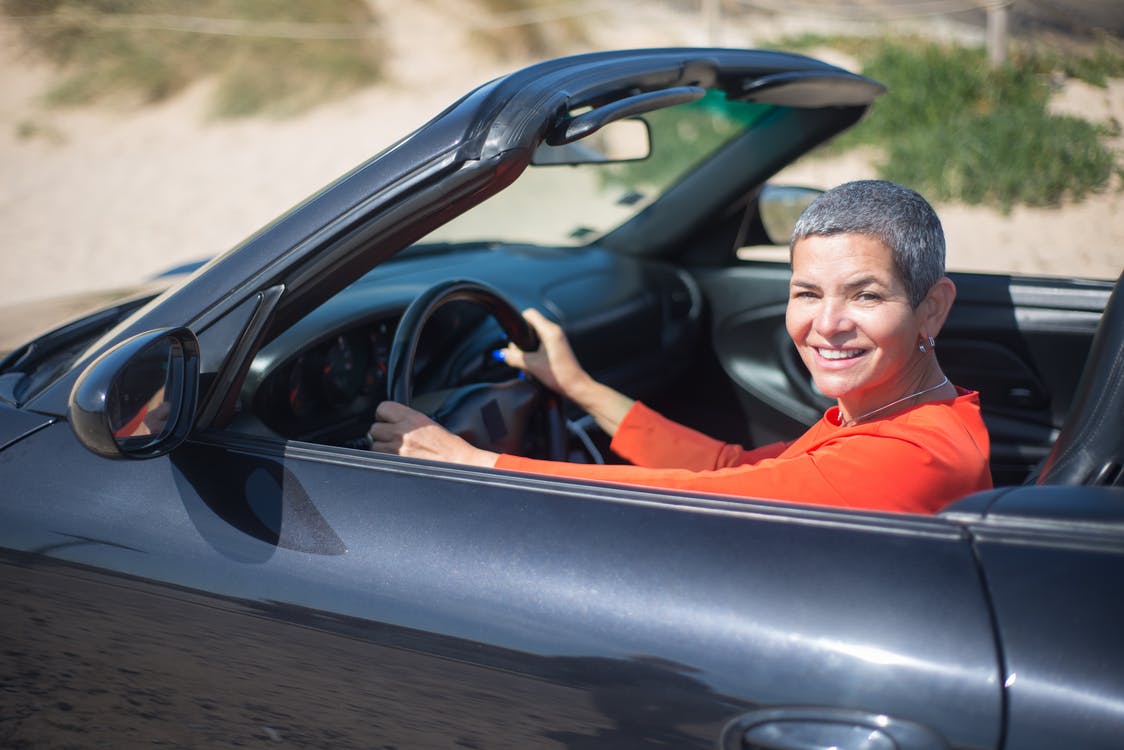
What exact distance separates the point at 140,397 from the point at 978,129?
7.80 metres

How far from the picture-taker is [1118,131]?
11.9 feet

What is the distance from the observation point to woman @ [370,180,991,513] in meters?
1.61

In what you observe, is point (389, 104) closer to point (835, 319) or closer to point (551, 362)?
point (551, 362)

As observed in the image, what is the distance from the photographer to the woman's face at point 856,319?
1.75 m

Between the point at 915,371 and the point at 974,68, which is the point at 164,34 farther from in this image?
the point at 915,371

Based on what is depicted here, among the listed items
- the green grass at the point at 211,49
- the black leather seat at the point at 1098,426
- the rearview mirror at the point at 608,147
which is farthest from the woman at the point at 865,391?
the green grass at the point at 211,49

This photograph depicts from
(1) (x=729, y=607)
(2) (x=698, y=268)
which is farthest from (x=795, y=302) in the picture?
(2) (x=698, y=268)

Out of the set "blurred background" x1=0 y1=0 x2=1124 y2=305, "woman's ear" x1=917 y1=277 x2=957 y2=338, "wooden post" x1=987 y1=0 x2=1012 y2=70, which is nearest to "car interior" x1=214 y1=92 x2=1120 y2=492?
"woman's ear" x1=917 y1=277 x2=957 y2=338

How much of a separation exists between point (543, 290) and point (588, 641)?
1968 millimetres

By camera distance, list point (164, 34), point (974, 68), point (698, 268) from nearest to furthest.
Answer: point (698, 268) < point (974, 68) < point (164, 34)

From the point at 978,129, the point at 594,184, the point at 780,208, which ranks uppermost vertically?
the point at 978,129

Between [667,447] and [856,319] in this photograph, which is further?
[667,447]

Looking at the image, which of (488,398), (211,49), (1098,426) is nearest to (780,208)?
(488,398)

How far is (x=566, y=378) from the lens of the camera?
254cm
